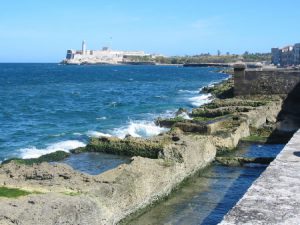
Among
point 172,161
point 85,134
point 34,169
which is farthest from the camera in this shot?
point 85,134

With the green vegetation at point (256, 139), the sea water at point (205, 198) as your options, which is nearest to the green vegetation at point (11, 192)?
the sea water at point (205, 198)

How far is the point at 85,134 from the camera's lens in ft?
103

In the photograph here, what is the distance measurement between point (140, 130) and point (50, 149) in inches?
292

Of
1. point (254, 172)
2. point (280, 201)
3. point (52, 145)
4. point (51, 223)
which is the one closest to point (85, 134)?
point (52, 145)

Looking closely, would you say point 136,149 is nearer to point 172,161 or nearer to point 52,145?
point 172,161

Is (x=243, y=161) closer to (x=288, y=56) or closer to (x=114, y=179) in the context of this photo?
(x=114, y=179)

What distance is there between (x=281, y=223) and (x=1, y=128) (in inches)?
1147

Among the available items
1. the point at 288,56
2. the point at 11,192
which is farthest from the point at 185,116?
the point at 288,56

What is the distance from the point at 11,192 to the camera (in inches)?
496

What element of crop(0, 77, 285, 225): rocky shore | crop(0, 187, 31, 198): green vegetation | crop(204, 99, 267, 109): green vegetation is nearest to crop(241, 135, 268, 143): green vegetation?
crop(0, 77, 285, 225): rocky shore

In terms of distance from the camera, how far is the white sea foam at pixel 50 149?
985 inches

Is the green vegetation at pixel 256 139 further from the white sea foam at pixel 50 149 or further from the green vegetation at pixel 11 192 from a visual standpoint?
the green vegetation at pixel 11 192

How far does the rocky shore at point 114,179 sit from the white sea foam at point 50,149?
2201 millimetres

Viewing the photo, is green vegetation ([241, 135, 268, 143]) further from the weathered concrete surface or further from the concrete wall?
the concrete wall
